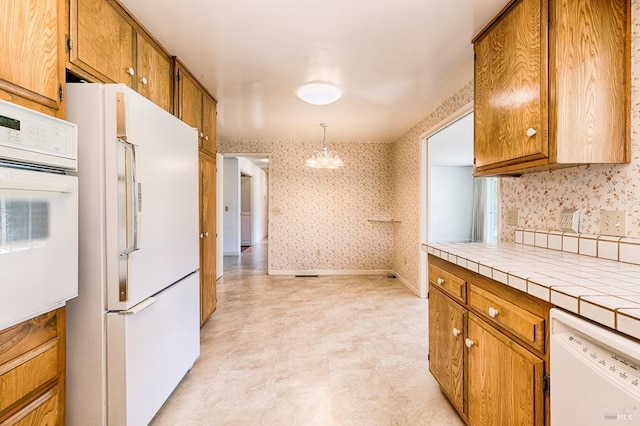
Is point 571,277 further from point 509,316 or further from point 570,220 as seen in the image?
point 570,220

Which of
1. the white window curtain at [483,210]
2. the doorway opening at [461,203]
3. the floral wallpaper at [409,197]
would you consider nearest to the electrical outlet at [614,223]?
the floral wallpaper at [409,197]

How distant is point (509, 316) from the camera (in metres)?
1.12

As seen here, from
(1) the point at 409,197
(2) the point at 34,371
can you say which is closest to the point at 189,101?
(2) the point at 34,371

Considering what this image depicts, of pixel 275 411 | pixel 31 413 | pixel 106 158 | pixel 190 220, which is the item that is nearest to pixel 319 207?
pixel 190 220

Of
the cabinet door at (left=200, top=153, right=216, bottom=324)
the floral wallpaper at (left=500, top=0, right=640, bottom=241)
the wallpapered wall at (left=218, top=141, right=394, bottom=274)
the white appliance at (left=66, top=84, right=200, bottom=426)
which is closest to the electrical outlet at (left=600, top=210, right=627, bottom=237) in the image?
the floral wallpaper at (left=500, top=0, right=640, bottom=241)

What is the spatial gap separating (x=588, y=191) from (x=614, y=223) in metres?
0.21

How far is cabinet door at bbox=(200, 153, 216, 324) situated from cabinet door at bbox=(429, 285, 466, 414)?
1954 mm

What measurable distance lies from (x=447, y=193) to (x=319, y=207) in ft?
13.3

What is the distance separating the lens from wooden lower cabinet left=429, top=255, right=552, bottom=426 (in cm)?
100

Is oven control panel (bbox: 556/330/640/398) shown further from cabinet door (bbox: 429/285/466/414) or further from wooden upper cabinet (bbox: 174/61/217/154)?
wooden upper cabinet (bbox: 174/61/217/154)

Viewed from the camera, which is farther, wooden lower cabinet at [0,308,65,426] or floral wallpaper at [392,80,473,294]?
floral wallpaper at [392,80,473,294]

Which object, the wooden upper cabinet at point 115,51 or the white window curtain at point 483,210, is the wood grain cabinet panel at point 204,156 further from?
the white window curtain at point 483,210

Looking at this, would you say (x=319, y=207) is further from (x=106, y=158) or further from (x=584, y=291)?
(x=584, y=291)

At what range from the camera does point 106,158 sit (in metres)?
1.27
